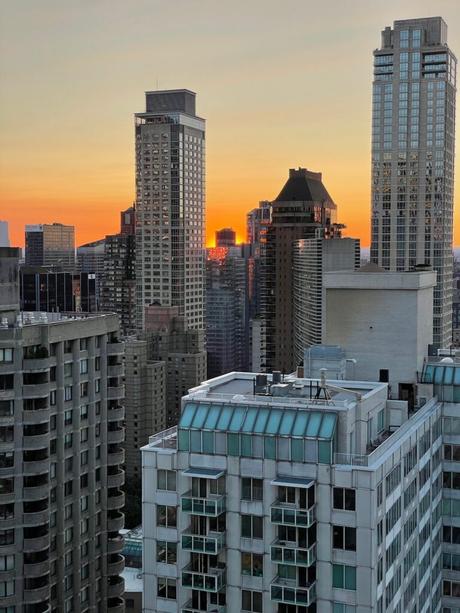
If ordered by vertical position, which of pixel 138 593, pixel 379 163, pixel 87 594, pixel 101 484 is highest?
pixel 379 163

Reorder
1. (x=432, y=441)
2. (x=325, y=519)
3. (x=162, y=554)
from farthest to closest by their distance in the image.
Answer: (x=432, y=441) → (x=162, y=554) → (x=325, y=519)

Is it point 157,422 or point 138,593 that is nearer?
point 138,593

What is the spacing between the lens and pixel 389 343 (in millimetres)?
59094

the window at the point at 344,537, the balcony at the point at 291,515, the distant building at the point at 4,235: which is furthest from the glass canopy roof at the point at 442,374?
the distant building at the point at 4,235

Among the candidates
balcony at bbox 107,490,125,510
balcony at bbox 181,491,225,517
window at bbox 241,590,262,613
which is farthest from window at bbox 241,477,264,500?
balcony at bbox 107,490,125,510

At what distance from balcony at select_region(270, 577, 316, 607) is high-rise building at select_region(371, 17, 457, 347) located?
148117mm

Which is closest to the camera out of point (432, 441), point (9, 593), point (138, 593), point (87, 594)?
point (432, 441)

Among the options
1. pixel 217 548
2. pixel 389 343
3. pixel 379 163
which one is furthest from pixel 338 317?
pixel 379 163

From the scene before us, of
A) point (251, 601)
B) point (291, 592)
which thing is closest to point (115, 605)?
point (251, 601)

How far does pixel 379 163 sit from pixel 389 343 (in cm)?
14217

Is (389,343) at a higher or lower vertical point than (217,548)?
higher

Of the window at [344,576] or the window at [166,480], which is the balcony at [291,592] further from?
the window at [166,480]

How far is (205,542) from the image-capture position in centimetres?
4022

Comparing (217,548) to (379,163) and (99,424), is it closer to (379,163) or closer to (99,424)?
(99,424)
